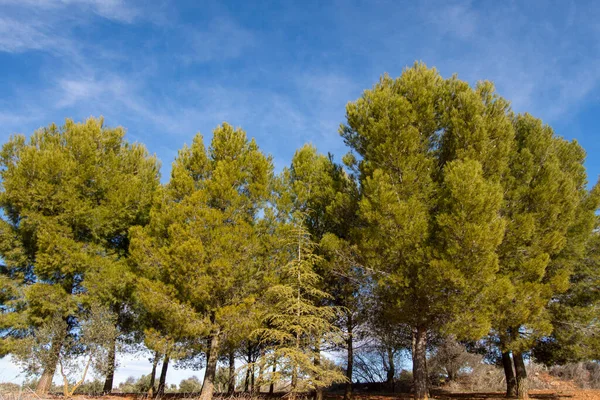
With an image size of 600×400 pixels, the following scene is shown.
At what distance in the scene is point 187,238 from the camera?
1212cm

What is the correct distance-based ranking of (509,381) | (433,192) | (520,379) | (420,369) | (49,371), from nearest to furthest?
1. (420,369)
2. (433,192)
3. (520,379)
4. (49,371)
5. (509,381)

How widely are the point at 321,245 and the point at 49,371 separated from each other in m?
10.9

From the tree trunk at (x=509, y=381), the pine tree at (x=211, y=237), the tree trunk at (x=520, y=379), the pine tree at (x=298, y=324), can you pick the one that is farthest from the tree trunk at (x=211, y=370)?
the tree trunk at (x=509, y=381)

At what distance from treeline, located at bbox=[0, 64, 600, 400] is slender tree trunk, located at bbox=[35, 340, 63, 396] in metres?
0.09

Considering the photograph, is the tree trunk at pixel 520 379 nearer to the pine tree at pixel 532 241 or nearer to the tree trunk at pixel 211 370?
the pine tree at pixel 532 241

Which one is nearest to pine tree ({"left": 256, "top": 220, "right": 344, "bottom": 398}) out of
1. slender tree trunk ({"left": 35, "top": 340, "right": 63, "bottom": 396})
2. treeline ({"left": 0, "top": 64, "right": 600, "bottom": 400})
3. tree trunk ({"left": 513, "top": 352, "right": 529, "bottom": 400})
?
treeline ({"left": 0, "top": 64, "right": 600, "bottom": 400})

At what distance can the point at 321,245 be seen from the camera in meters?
13.1

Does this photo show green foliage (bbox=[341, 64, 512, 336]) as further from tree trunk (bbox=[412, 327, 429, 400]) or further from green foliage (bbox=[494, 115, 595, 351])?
green foliage (bbox=[494, 115, 595, 351])

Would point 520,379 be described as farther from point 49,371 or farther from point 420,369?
point 49,371

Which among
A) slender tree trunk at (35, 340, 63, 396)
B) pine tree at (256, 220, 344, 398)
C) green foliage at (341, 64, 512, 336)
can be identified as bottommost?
slender tree trunk at (35, 340, 63, 396)

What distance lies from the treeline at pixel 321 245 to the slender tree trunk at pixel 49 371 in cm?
9

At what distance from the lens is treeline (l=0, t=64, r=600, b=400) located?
10.7 meters

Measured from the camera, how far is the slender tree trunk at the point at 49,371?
1326cm

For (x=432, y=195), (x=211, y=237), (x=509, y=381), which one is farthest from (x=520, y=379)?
(x=211, y=237)
